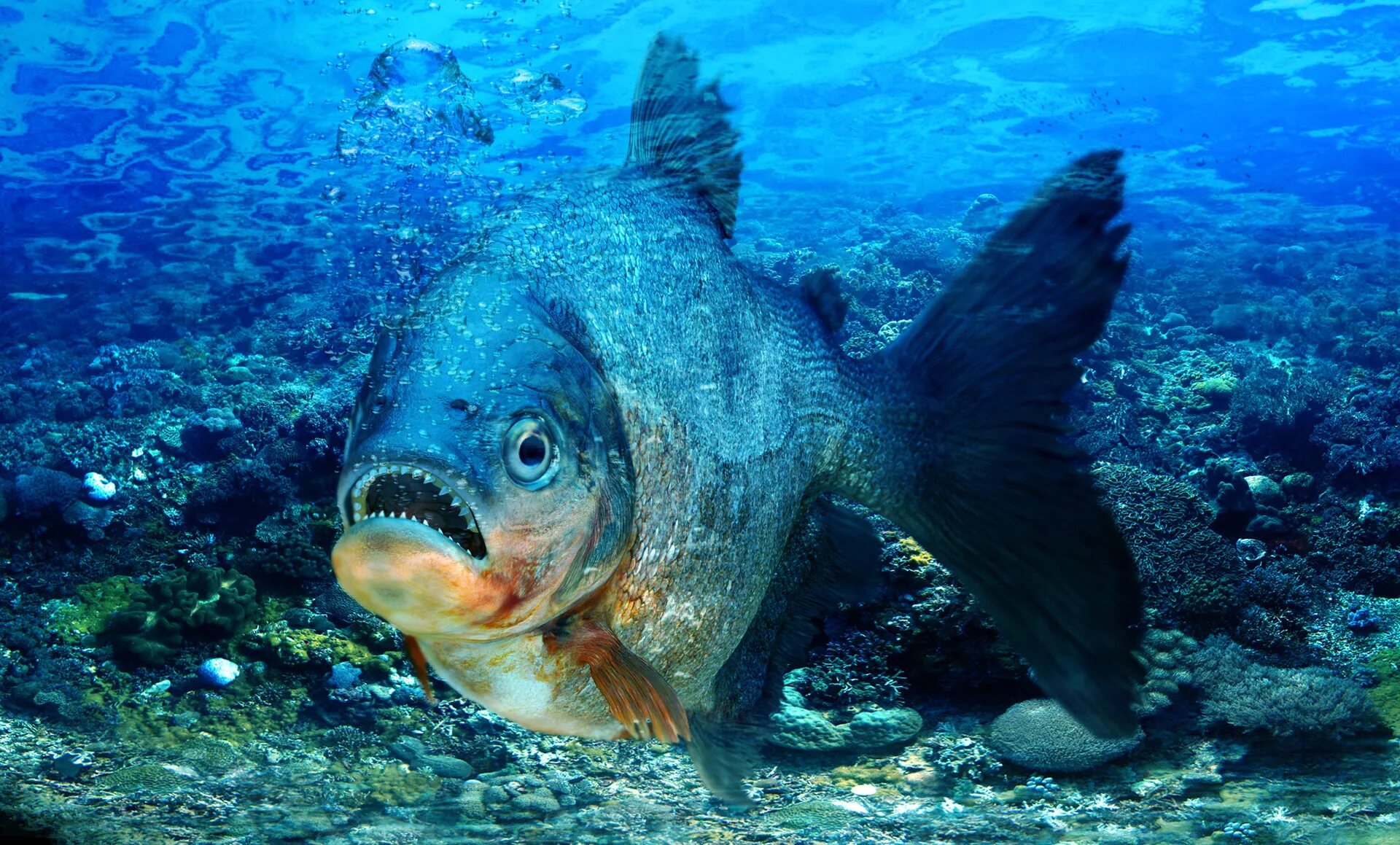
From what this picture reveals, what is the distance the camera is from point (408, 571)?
792 millimetres

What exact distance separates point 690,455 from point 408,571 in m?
0.46

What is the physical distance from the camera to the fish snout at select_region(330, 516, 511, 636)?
2.60ft

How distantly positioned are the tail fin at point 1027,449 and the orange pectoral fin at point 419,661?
0.83 meters

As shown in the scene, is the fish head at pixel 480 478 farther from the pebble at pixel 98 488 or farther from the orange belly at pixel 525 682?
the pebble at pixel 98 488

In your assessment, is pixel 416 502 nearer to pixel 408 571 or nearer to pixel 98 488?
pixel 408 571

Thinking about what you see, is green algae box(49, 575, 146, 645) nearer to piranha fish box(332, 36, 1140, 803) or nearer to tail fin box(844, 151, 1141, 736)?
piranha fish box(332, 36, 1140, 803)

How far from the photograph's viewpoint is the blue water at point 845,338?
10.0 ft

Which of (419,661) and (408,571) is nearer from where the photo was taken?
(408,571)

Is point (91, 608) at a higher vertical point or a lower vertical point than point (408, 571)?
higher

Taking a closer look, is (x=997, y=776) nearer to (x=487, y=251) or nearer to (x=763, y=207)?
(x=487, y=251)

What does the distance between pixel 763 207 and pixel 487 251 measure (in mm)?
5068

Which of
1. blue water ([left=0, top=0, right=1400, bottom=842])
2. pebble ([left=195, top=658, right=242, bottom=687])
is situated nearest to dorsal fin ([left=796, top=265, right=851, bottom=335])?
blue water ([left=0, top=0, right=1400, bottom=842])

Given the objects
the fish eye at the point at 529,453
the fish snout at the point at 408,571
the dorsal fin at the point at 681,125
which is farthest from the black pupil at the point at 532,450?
the dorsal fin at the point at 681,125

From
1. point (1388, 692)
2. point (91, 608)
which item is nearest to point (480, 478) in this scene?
point (1388, 692)
